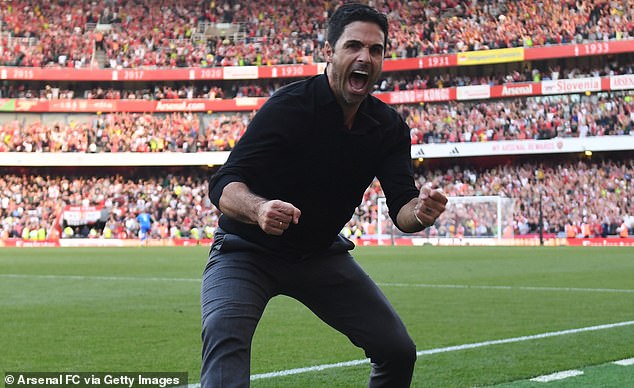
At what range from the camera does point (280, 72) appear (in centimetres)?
6231

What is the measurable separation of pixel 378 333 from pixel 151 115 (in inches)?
2422

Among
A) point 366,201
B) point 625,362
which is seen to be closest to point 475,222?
point 366,201

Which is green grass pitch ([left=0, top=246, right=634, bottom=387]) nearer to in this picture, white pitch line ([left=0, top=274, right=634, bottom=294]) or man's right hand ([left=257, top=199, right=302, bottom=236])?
white pitch line ([left=0, top=274, right=634, bottom=294])

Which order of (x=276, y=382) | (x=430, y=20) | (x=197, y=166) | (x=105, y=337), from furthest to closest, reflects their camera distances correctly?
1. (x=197, y=166)
2. (x=430, y=20)
3. (x=105, y=337)
4. (x=276, y=382)

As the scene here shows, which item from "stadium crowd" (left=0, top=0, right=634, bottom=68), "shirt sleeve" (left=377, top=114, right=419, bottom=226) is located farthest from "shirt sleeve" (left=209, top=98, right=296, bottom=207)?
"stadium crowd" (left=0, top=0, right=634, bottom=68)

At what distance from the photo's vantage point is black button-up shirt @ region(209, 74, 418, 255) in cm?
477

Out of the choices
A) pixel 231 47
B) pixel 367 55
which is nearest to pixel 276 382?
pixel 367 55

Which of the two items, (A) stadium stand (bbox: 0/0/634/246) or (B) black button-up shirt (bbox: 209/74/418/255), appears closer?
(B) black button-up shirt (bbox: 209/74/418/255)

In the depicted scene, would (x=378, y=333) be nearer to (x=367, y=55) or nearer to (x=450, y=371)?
(x=367, y=55)

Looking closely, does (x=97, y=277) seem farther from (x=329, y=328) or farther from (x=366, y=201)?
(x=366, y=201)

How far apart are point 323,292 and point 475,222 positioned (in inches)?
1635

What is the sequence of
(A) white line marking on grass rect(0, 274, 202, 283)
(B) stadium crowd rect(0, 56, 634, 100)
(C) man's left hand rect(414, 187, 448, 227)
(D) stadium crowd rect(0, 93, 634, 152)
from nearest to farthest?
1. (C) man's left hand rect(414, 187, 448, 227)
2. (A) white line marking on grass rect(0, 274, 202, 283)
3. (D) stadium crowd rect(0, 93, 634, 152)
4. (B) stadium crowd rect(0, 56, 634, 100)

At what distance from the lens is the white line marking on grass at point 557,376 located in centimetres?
754

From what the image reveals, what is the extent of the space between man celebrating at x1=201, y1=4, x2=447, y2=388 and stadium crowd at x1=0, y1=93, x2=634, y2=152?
46289mm
